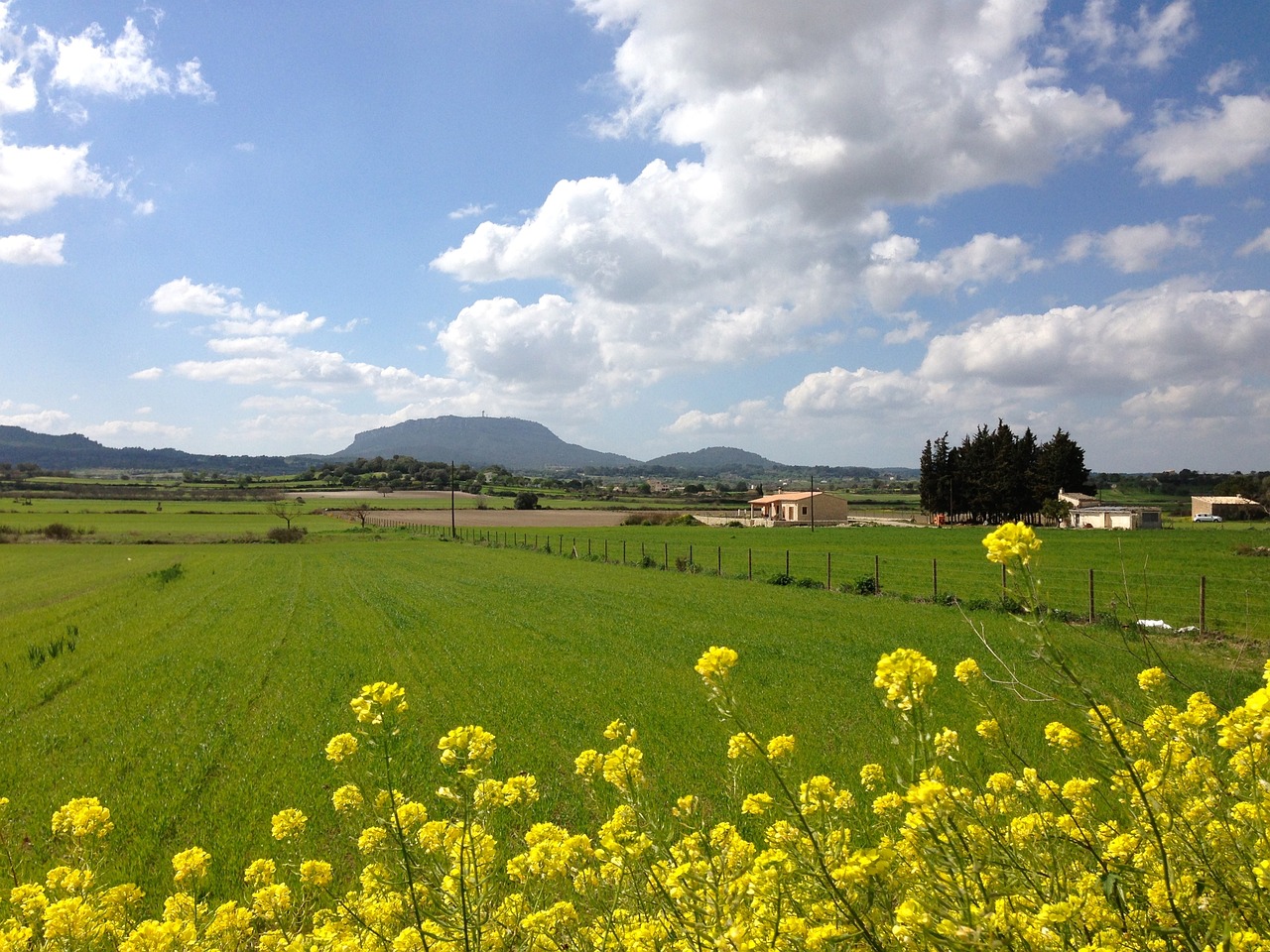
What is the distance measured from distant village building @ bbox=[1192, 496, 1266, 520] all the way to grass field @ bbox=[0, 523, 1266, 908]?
4881 centimetres

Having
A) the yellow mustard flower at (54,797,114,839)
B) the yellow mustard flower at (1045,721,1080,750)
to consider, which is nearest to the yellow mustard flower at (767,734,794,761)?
the yellow mustard flower at (1045,721,1080,750)

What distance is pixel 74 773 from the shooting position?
8.66 metres

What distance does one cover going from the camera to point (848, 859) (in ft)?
7.48

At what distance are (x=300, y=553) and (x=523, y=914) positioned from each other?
50039 mm

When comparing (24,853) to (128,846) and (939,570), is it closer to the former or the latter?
(128,846)

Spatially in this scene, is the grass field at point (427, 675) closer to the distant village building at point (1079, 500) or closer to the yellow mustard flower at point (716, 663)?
the yellow mustard flower at point (716, 663)

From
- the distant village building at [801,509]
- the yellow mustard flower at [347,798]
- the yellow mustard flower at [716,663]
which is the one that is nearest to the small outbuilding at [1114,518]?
the distant village building at [801,509]

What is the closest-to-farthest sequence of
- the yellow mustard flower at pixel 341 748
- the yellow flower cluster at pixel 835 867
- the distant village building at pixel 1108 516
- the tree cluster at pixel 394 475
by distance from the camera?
the yellow flower cluster at pixel 835 867
the yellow mustard flower at pixel 341 748
the distant village building at pixel 1108 516
the tree cluster at pixel 394 475

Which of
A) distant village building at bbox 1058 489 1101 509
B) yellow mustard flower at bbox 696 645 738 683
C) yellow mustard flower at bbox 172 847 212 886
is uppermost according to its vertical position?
yellow mustard flower at bbox 696 645 738 683

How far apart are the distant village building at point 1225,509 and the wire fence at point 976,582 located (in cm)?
5203

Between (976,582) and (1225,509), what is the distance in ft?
207

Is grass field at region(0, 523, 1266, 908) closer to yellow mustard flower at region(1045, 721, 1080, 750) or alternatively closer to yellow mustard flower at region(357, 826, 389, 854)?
yellow mustard flower at region(1045, 721, 1080, 750)

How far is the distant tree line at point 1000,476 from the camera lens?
77.4m

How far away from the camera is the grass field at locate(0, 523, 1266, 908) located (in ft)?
25.8
